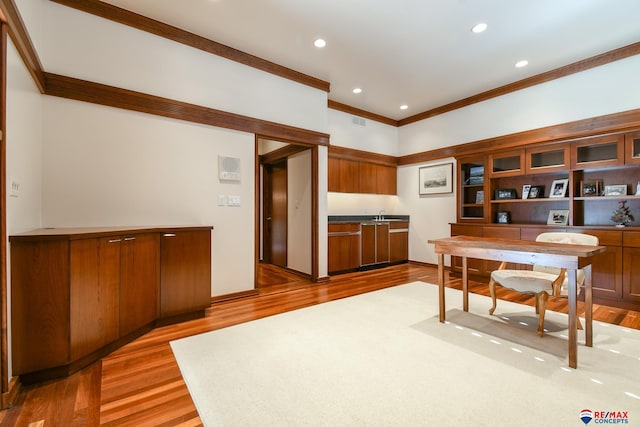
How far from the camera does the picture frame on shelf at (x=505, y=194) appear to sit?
469 centimetres

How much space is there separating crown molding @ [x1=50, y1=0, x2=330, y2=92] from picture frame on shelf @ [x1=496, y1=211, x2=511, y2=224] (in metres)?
3.88

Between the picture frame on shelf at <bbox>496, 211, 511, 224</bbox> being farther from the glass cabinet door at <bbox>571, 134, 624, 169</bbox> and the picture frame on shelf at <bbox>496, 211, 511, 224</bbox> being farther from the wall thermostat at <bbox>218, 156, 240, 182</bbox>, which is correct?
the wall thermostat at <bbox>218, 156, 240, 182</bbox>

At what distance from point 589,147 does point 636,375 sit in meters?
3.24

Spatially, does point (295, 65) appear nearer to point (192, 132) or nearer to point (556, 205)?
point (192, 132)

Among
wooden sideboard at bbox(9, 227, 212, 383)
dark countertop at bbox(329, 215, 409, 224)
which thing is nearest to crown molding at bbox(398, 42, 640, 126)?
dark countertop at bbox(329, 215, 409, 224)

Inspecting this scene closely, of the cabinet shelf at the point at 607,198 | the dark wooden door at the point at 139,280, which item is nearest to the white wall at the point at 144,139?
the dark wooden door at the point at 139,280

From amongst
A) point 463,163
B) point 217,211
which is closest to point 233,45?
point 217,211

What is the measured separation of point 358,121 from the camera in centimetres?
592

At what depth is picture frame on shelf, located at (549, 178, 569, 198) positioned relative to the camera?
4.11 meters

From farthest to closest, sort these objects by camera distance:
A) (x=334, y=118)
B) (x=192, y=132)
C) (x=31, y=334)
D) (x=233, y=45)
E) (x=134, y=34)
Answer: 1. (x=334, y=118)
2. (x=233, y=45)
3. (x=192, y=132)
4. (x=134, y=34)
5. (x=31, y=334)

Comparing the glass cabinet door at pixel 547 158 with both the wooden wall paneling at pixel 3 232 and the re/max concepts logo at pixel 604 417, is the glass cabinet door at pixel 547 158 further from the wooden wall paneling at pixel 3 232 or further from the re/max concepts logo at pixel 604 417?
the wooden wall paneling at pixel 3 232

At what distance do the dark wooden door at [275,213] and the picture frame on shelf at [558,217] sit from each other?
4.50m

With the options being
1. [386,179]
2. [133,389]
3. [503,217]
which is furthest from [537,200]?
[133,389]

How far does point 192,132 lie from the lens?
11.1 feet
